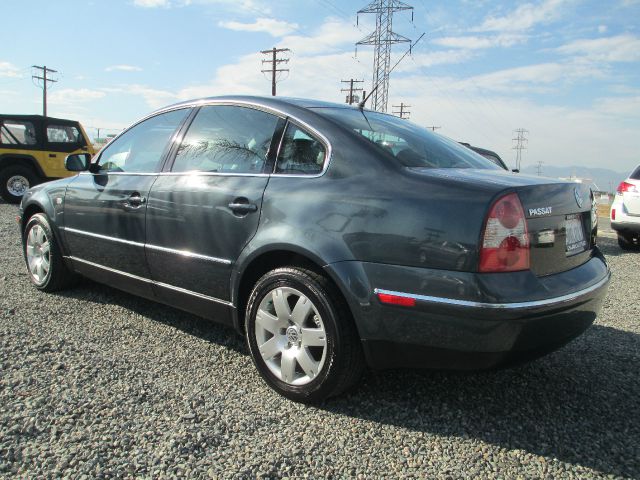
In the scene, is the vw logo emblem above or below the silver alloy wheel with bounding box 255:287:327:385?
above

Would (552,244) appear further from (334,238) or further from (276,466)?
(276,466)

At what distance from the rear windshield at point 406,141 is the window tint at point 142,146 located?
3.81ft

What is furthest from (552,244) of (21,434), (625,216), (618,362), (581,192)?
(625,216)

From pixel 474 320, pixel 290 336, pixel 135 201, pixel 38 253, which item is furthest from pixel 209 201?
pixel 38 253

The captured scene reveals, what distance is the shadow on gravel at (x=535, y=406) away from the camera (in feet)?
7.32

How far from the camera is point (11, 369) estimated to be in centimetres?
278

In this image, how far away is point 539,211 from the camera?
86.9 inches

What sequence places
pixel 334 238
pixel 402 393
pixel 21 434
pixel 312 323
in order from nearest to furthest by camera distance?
pixel 21 434, pixel 334 238, pixel 312 323, pixel 402 393

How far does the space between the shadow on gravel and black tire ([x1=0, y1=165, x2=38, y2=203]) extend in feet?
37.6

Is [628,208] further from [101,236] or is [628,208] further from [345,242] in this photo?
[101,236]

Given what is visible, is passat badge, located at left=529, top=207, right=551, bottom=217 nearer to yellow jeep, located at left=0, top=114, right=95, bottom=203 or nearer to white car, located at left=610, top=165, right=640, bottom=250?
white car, located at left=610, top=165, right=640, bottom=250

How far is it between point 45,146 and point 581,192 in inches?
475

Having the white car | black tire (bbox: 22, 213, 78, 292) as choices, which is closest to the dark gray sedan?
→ black tire (bbox: 22, 213, 78, 292)

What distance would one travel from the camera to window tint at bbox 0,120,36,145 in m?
11.5
